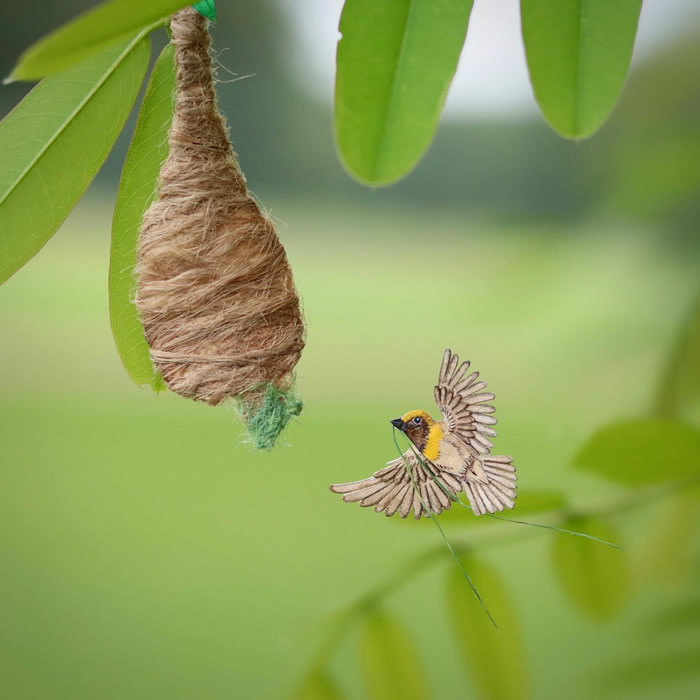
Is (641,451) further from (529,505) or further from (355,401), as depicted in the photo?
(355,401)

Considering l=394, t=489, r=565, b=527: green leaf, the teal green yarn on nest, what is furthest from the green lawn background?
the teal green yarn on nest

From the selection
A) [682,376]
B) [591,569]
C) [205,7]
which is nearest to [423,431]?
[205,7]

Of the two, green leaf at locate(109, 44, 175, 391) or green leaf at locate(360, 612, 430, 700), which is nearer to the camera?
green leaf at locate(109, 44, 175, 391)

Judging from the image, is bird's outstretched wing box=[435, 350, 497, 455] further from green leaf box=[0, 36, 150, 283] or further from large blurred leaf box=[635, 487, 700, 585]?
large blurred leaf box=[635, 487, 700, 585]

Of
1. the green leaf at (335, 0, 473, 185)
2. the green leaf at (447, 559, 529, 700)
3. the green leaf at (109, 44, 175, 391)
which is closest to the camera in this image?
the green leaf at (335, 0, 473, 185)

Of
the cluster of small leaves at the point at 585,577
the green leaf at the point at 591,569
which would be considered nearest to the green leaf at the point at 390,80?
the cluster of small leaves at the point at 585,577

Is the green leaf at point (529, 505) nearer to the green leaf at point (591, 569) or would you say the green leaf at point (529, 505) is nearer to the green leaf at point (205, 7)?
the green leaf at point (591, 569)

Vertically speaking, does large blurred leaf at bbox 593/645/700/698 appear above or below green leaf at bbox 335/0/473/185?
below

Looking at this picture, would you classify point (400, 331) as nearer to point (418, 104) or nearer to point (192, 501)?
point (192, 501)
